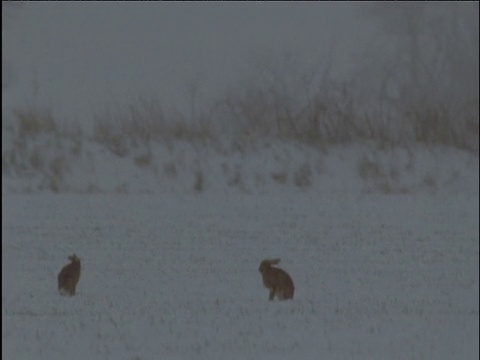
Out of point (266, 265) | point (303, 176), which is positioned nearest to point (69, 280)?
point (266, 265)

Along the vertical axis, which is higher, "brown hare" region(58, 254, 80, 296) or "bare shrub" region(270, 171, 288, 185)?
"bare shrub" region(270, 171, 288, 185)

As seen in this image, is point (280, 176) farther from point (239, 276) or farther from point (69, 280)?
point (69, 280)

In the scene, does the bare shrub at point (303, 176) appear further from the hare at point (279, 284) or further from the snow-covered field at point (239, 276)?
the hare at point (279, 284)

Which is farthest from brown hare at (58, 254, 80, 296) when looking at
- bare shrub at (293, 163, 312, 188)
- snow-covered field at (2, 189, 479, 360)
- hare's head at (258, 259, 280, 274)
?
Result: bare shrub at (293, 163, 312, 188)

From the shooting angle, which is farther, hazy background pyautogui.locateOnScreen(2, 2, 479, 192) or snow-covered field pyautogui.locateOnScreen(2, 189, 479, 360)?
hazy background pyautogui.locateOnScreen(2, 2, 479, 192)

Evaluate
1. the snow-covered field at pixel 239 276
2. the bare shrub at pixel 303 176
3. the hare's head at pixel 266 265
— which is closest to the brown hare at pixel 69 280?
the snow-covered field at pixel 239 276

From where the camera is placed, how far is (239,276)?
4.74m

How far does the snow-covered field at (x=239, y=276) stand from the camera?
3.38 meters

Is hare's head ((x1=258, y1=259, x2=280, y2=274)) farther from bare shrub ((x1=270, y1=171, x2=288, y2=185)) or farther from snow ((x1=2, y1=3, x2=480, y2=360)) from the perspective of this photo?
bare shrub ((x1=270, y1=171, x2=288, y2=185))

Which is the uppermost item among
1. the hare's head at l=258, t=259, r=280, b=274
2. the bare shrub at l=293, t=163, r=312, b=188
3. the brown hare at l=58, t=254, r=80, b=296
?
the bare shrub at l=293, t=163, r=312, b=188

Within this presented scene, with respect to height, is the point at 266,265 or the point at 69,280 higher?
the point at 266,265

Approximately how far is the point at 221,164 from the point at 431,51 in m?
2.27

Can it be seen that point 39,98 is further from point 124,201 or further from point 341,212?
point 341,212

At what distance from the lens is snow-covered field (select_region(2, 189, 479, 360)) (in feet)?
11.1
